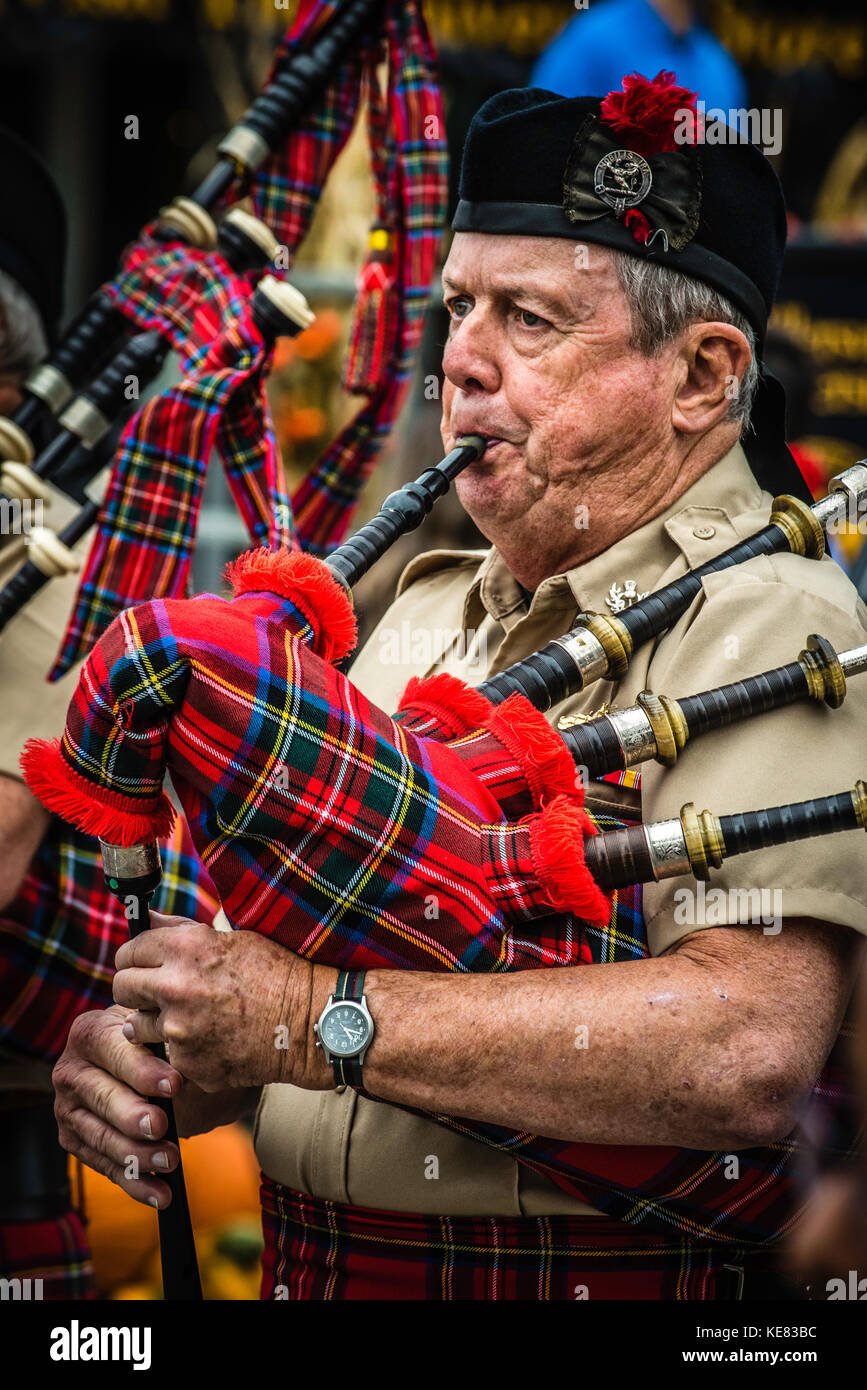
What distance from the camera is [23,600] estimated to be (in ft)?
8.85

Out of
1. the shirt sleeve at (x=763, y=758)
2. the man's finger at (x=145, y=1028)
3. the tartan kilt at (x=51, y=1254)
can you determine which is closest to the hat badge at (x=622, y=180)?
the shirt sleeve at (x=763, y=758)

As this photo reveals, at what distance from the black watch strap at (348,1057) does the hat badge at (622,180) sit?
1.08m

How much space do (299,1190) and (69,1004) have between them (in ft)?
3.12

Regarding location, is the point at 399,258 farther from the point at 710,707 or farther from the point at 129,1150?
the point at 129,1150

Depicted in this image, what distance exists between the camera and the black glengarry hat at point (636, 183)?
1979mm

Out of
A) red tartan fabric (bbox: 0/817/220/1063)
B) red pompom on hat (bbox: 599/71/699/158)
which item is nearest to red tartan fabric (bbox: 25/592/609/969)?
red pompom on hat (bbox: 599/71/699/158)

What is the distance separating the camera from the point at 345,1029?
5.27 feet

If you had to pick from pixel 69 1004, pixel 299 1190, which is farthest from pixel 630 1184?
pixel 69 1004

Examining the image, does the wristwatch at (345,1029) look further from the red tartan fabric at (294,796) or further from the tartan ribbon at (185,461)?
the tartan ribbon at (185,461)

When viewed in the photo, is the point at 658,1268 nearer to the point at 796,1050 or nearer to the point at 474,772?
the point at 796,1050

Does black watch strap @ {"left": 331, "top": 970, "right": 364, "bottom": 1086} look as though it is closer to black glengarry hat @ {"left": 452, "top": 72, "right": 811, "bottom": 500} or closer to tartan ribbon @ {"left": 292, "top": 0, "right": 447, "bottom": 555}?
black glengarry hat @ {"left": 452, "top": 72, "right": 811, "bottom": 500}

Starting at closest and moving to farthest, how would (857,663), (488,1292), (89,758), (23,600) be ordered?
(89,758), (857,663), (488,1292), (23,600)

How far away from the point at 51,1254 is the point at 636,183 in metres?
2.28

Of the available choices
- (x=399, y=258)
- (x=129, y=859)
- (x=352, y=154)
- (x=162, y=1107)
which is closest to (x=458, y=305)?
(x=399, y=258)
